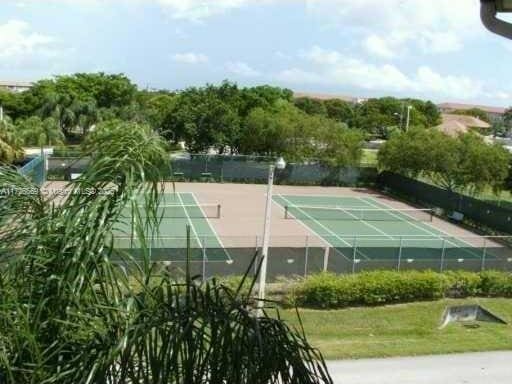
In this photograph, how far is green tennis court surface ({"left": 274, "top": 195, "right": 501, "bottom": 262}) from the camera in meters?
19.9

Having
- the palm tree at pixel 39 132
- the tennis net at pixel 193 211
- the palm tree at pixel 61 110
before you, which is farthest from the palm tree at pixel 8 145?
the palm tree at pixel 61 110

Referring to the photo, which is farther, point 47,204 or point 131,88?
point 131,88

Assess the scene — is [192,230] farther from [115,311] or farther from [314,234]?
[115,311]

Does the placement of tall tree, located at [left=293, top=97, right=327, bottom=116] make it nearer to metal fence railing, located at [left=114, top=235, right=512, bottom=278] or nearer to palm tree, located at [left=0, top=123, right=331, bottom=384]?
metal fence railing, located at [left=114, top=235, right=512, bottom=278]

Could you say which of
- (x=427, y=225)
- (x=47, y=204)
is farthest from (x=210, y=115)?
(x=47, y=204)

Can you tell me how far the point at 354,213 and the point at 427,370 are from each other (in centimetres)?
1950

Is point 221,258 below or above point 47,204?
below

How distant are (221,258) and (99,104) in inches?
2201

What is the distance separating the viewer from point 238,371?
3277mm

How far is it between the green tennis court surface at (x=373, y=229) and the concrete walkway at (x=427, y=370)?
561 cm

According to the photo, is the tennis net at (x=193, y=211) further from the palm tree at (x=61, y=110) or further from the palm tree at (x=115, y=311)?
the palm tree at (x=61, y=110)

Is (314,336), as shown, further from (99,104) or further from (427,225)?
(99,104)

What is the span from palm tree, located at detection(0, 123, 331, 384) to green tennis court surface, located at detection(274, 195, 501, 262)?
1599cm

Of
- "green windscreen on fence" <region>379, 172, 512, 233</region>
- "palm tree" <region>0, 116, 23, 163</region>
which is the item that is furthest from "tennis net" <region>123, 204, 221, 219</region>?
"green windscreen on fence" <region>379, 172, 512, 233</region>
